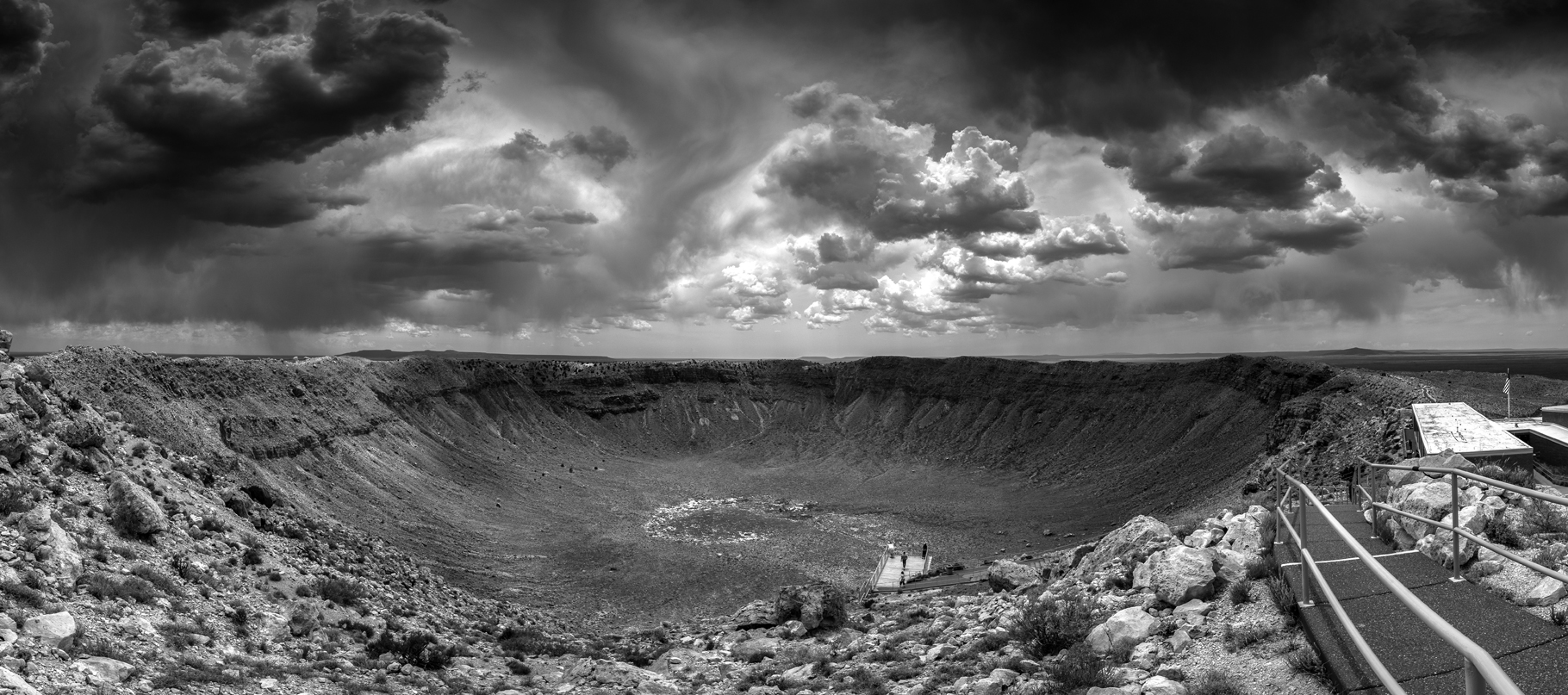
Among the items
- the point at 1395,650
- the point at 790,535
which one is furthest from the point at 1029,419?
the point at 1395,650

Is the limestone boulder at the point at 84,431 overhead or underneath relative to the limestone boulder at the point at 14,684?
overhead

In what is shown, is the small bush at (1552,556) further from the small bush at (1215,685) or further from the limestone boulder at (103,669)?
the limestone boulder at (103,669)

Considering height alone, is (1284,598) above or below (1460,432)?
above

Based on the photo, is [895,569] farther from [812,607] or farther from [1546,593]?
[1546,593]

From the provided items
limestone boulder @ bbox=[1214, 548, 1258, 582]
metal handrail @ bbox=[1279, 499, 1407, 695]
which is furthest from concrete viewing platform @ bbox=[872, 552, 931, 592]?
metal handrail @ bbox=[1279, 499, 1407, 695]

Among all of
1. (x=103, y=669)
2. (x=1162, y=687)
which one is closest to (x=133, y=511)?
(x=103, y=669)

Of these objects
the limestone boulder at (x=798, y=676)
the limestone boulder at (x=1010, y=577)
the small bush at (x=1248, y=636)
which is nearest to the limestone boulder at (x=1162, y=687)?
the small bush at (x=1248, y=636)
